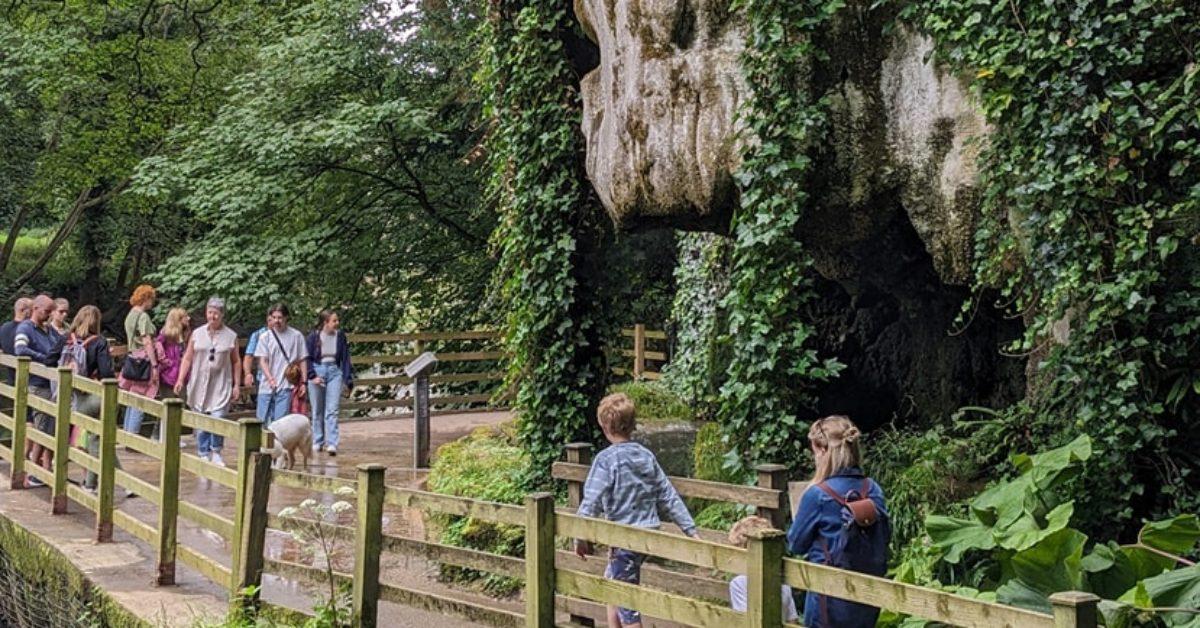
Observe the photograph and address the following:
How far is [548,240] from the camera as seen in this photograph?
1062cm

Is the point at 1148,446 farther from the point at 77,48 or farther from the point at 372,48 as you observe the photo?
the point at 77,48

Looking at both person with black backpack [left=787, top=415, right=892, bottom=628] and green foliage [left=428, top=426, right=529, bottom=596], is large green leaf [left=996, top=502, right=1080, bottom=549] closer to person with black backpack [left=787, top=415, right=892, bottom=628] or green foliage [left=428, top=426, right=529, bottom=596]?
person with black backpack [left=787, top=415, right=892, bottom=628]

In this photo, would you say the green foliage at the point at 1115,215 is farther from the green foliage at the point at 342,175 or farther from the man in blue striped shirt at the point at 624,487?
the green foliage at the point at 342,175

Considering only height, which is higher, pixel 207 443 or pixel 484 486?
pixel 207 443

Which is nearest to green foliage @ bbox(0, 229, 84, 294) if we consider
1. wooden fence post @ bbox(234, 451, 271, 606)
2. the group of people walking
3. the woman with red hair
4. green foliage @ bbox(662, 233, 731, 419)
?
the group of people walking

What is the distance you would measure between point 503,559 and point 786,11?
4.10 metres

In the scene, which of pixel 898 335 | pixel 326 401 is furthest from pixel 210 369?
pixel 898 335

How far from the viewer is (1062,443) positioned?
6.96 metres

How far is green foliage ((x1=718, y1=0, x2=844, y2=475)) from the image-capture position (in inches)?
322

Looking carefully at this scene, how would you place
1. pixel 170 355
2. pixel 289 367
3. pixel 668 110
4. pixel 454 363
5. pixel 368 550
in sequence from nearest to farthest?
pixel 368 550
pixel 668 110
pixel 170 355
pixel 289 367
pixel 454 363

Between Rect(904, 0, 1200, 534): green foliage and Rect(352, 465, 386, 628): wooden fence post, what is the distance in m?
3.50

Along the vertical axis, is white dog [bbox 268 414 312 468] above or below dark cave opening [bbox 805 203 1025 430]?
below

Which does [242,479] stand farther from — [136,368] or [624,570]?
[136,368]

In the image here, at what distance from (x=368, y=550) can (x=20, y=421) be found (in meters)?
6.25
